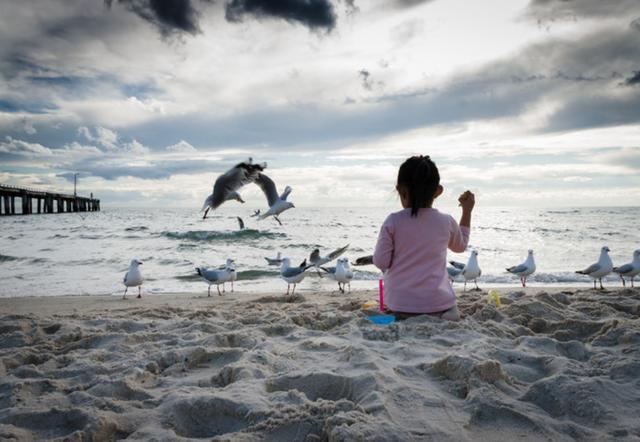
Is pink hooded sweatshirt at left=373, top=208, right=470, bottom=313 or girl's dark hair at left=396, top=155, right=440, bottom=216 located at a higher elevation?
girl's dark hair at left=396, top=155, right=440, bottom=216

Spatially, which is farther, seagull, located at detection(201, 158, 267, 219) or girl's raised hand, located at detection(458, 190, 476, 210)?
seagull, located at detection(201, 158, 267, 219)

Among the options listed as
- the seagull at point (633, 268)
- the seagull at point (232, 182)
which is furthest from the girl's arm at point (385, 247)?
the seagull at point (633, 268)

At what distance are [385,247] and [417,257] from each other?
253 mm

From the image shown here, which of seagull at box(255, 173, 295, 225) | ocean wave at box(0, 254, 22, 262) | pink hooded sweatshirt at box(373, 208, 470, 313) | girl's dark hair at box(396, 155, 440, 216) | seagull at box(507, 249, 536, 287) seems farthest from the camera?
ocean wave at box(0, 254, 22, 262)

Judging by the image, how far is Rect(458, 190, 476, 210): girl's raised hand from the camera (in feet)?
11.9

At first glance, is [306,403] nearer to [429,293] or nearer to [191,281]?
[429,293]

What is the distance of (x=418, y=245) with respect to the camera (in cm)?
326

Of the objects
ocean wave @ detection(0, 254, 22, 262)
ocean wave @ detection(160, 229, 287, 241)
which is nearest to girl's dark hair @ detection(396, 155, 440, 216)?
ocean wave @ detection(0, 254, 22, 262)

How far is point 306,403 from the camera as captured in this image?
187 cm

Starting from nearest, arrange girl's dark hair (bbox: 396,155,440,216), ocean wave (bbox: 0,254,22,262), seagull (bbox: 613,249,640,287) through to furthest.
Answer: girl's dark hair (bbox: 396,155,440,216) < seagull (bbox: 613,249,640,287) < ocean wave (bbox: 0,254,22,262)

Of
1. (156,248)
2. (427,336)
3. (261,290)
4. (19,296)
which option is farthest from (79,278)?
(427,336)

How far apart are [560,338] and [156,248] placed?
588 inches

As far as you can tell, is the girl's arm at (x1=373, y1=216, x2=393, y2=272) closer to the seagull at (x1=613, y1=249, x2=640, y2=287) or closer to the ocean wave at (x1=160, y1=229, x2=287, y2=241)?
the seagull at (x1=613, y1=249, x2=640, y2=287)

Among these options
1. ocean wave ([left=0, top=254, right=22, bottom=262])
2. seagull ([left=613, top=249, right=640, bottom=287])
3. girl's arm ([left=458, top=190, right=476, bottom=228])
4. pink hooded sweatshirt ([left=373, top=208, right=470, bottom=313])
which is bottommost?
ocean wave ([left=0, top=254, right=22, bottom=262])
